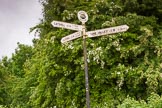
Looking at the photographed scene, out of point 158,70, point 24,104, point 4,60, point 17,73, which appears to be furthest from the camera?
point 4,60

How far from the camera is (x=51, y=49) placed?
→ 15.4 metres

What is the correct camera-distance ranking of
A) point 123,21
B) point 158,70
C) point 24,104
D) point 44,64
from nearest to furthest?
point 158,70, point 123,21, point 44,64, point 24,104

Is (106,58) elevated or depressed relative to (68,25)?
depressed

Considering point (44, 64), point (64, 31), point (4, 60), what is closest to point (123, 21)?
point (64, 31)

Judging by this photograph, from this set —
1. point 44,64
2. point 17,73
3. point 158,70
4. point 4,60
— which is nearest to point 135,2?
point 158,70

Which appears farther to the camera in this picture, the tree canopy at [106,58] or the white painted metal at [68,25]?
the tree canopy at [106,58]

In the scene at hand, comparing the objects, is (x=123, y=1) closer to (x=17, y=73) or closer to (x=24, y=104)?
(x=24, y=104)

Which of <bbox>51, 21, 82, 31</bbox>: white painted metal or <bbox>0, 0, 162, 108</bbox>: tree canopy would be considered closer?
<bbox>51, 21, 82, 31</bbox>: white painted metal

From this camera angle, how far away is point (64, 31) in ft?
50.5

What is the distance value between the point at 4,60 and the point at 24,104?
1743 centimetres

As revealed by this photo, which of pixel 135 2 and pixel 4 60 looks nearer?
pixel 135 2

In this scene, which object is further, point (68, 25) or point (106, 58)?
point (106, 58)

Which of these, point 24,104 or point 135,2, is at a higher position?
point 135,2

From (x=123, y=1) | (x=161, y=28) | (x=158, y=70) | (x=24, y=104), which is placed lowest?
(x=24, y=104)
